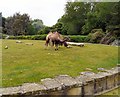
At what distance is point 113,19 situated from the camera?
70.9ft

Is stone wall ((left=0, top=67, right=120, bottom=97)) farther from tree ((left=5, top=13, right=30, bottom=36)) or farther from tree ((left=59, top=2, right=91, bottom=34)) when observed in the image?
tree ((left=5, top=13, right=30, bottom=36))

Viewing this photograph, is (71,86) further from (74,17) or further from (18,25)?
(18,25)

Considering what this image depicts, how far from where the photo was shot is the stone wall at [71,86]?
478 centimetres

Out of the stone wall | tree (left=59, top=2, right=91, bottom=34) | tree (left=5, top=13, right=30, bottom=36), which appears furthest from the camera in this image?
tree (left=5, top=13, right=30, bottom=36)

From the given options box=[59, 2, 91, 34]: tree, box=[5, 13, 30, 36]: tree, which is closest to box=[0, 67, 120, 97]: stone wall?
box=[59, 2, 91, 34]: tree

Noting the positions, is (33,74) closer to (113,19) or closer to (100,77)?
(100,77)

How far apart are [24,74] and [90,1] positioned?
35.2m

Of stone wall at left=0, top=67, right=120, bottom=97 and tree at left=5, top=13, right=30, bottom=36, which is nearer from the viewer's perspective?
stone wall at left=0, top=67, right=120, bottom=97

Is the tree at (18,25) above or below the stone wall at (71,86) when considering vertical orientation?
above

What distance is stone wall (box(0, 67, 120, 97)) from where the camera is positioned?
478 centimetres

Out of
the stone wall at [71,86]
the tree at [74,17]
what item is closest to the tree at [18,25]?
the tree at [74,17]

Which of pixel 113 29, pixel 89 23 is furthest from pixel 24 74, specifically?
pixel 89 23

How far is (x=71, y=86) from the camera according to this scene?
17.7ft

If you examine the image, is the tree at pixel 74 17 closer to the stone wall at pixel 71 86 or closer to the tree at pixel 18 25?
the tree at pixel 18 25
